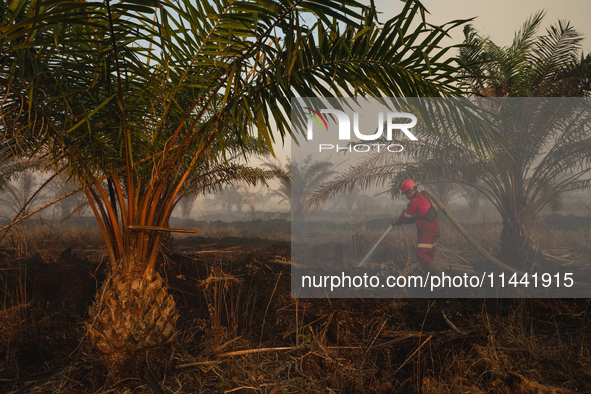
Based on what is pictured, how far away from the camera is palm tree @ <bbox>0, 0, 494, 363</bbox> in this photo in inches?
64.2

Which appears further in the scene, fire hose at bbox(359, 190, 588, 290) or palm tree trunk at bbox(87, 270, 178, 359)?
fire hose at bbox(359, 190, 588, 290)

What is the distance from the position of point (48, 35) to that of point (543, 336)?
405cm

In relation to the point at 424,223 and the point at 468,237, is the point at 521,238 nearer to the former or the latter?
the point at 468,237

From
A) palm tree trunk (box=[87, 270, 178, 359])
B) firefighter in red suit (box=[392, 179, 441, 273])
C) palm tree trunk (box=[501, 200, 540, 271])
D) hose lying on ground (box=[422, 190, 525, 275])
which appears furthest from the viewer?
palm tree trunk (box=[501, 200, 540, 271])

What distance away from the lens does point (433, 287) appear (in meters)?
3.80

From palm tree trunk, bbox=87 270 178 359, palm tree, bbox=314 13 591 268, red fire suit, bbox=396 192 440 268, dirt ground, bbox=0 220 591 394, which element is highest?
palm tree, bbox=314 13 591 268

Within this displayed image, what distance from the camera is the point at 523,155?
4621 millimetres

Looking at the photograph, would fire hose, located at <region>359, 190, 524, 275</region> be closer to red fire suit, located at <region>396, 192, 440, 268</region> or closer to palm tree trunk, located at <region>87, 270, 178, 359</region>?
red fire suit, located at <region>396, 192, 440, 268</region>

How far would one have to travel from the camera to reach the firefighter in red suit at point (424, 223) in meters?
4.20

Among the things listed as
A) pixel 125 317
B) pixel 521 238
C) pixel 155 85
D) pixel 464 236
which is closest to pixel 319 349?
pixel 125 317

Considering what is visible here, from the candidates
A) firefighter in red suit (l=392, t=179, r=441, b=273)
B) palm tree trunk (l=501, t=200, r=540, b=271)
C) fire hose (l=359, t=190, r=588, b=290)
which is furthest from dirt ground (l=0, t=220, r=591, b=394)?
palm tree trunk (l=501, t=200, r=540, b=271)

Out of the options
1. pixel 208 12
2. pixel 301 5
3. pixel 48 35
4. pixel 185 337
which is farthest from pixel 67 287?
pixel 301 5

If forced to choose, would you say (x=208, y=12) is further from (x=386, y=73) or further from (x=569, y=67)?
(x=569, y=67)

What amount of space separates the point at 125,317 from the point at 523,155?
520 centimetres
